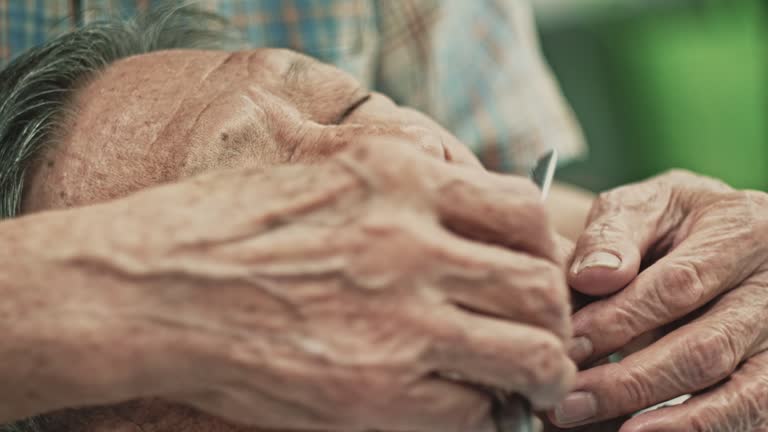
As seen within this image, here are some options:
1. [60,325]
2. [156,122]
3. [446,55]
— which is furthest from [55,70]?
[446,55]

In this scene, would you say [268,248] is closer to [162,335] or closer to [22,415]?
[162,335]

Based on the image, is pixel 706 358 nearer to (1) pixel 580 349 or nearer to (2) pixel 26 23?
(1) pixel 580 349

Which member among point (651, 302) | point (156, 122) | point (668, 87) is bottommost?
point (668, 87)

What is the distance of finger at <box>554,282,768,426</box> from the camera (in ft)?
2.71

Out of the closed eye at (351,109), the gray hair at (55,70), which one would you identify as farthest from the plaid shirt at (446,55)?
the closed eye at (351,109)

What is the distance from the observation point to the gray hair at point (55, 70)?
0.92 m

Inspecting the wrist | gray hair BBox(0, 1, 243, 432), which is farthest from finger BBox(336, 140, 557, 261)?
gray hair BBox(0, 1, 243, 432)

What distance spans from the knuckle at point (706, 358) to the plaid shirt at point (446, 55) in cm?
97

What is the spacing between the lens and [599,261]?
2.83 feet

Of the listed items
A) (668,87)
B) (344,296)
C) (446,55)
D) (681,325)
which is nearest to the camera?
(344,296)

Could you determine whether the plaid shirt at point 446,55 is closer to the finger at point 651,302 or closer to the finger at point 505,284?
the finger at point 651,302

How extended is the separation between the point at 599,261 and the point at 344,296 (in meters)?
0.41

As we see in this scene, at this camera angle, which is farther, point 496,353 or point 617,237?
point 617,237

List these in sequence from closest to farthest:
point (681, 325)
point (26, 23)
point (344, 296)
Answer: point (344, 296) → point (681, 325) → point (26, 23)
